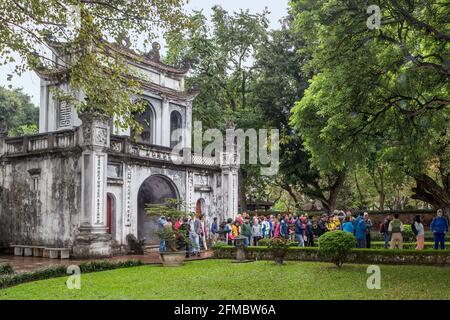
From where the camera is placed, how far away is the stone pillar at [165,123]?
88.5ft

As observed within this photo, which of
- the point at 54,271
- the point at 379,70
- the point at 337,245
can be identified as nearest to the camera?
the point at 379,70

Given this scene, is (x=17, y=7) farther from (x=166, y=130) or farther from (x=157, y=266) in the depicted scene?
(x=166, y=130)

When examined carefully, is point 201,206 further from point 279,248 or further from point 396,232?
point 396,232

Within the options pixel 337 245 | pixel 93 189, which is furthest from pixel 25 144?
pixel 337 245

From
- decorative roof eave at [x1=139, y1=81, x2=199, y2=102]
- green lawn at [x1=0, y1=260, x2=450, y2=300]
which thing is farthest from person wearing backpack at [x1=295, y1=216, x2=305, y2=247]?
decorative roof eave at [x1=139, y1=81, x2=199, y2=102]

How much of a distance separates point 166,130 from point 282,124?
8.92 m

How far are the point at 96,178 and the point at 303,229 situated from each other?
904cm

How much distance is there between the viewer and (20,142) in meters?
23.0

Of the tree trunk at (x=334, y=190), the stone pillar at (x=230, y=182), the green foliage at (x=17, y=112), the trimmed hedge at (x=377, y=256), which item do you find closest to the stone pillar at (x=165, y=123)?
the stone pillar at (x=230, y=182)

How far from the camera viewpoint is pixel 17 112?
146 feet

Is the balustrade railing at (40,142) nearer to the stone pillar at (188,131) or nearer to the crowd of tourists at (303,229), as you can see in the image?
the crowd of tourists at (303,229)

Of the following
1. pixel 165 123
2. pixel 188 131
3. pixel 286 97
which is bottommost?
pixel 188 131

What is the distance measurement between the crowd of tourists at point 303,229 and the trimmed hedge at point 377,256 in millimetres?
818

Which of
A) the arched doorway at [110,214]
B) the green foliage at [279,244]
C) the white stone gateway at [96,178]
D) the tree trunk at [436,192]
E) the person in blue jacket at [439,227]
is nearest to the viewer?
the green foliage at [279,244]
